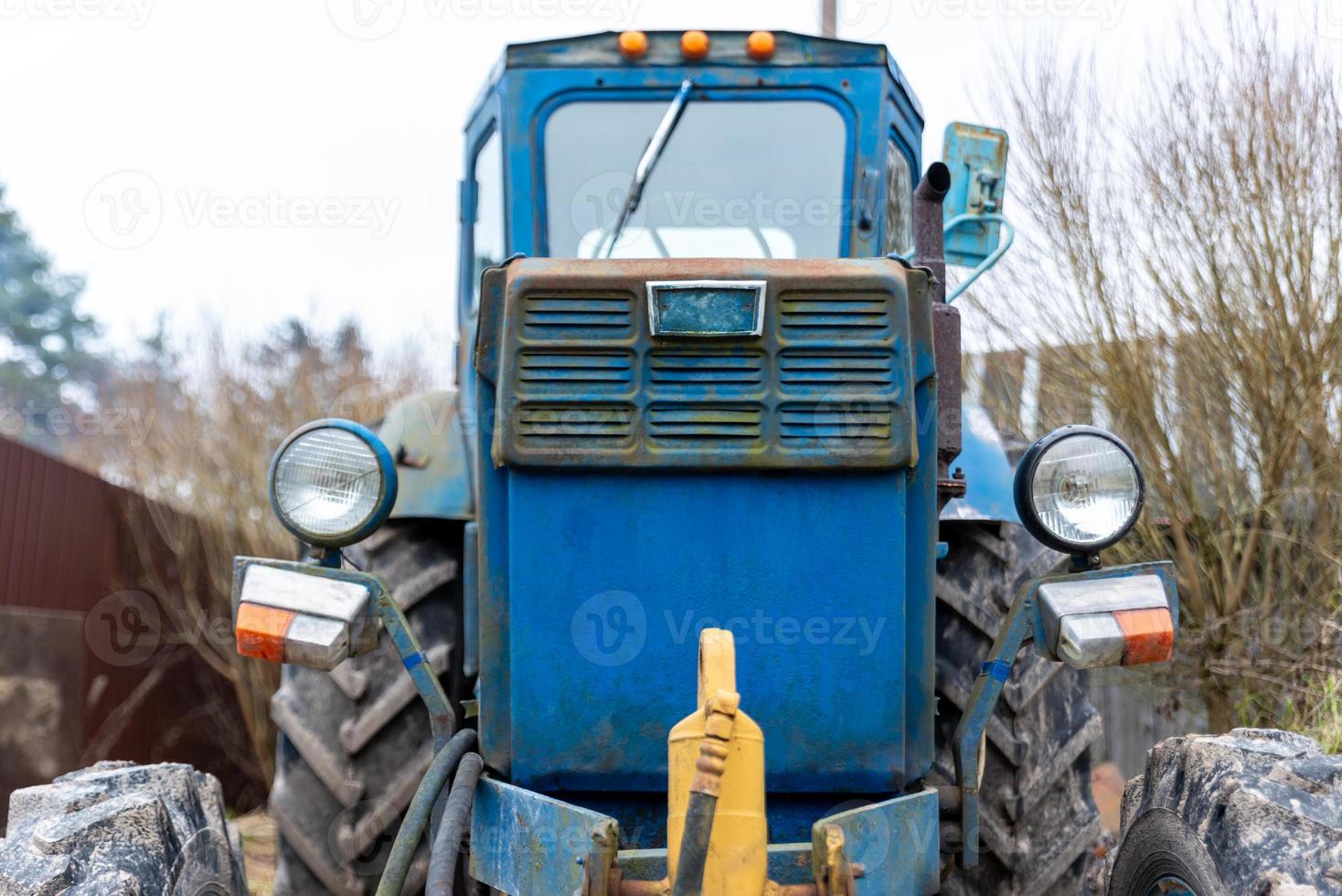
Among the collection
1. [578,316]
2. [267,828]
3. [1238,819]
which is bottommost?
[267,828]

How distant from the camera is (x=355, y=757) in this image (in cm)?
357

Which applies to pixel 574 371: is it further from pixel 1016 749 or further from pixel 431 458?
pixel 1016 749

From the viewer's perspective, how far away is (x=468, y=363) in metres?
4.20

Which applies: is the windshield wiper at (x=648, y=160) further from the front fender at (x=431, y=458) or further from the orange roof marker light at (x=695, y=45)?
the front fender at (x=431, y=458)

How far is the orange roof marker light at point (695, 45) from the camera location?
379 centimetres

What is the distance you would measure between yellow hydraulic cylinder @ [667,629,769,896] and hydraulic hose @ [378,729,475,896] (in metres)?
0.62

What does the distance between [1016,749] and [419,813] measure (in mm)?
1627

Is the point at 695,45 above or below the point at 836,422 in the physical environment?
above

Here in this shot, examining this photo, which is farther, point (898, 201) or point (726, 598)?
point (898, 201)

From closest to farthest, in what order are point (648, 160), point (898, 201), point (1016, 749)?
point (1016, 749) → point (648, 160) → point (898, 201)

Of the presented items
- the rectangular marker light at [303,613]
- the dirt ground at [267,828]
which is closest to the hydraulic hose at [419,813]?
the rectangular marker light at [303,613]

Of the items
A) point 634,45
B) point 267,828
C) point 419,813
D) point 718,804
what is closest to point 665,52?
point 634,45

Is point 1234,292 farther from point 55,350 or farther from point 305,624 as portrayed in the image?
point 55,350

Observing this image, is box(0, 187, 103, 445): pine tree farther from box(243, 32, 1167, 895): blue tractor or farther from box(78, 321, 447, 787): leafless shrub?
box(243, 32, 1167, 895): blue tractor
